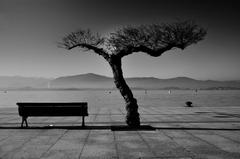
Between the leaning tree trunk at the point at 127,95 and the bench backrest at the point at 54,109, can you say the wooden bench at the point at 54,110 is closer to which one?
the bench backrest at the point at 54,109

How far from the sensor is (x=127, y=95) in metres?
9.81

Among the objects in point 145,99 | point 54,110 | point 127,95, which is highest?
point 127,95

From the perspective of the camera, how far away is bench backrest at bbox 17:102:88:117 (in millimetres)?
9750

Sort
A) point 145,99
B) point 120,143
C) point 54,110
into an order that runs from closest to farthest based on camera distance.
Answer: point 120,143 < point 54,110 < point 145,99

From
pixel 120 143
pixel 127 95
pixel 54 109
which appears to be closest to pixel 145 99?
pixel 127 95

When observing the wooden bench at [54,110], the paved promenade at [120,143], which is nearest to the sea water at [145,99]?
the wooden bench at [54,110]

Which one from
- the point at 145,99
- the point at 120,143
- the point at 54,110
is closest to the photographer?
the point at 120,143

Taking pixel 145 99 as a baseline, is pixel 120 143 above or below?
above

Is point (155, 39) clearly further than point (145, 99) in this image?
No

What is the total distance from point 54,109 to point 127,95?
10.1 ft

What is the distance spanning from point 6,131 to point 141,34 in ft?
21.0

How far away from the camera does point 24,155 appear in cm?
572

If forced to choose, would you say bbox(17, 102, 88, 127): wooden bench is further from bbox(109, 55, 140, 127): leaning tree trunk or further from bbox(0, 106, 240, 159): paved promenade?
bbox(109, 55, 140, 127): leaning tree trunk

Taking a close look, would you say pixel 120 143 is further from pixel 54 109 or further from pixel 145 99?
pixel 145 99
